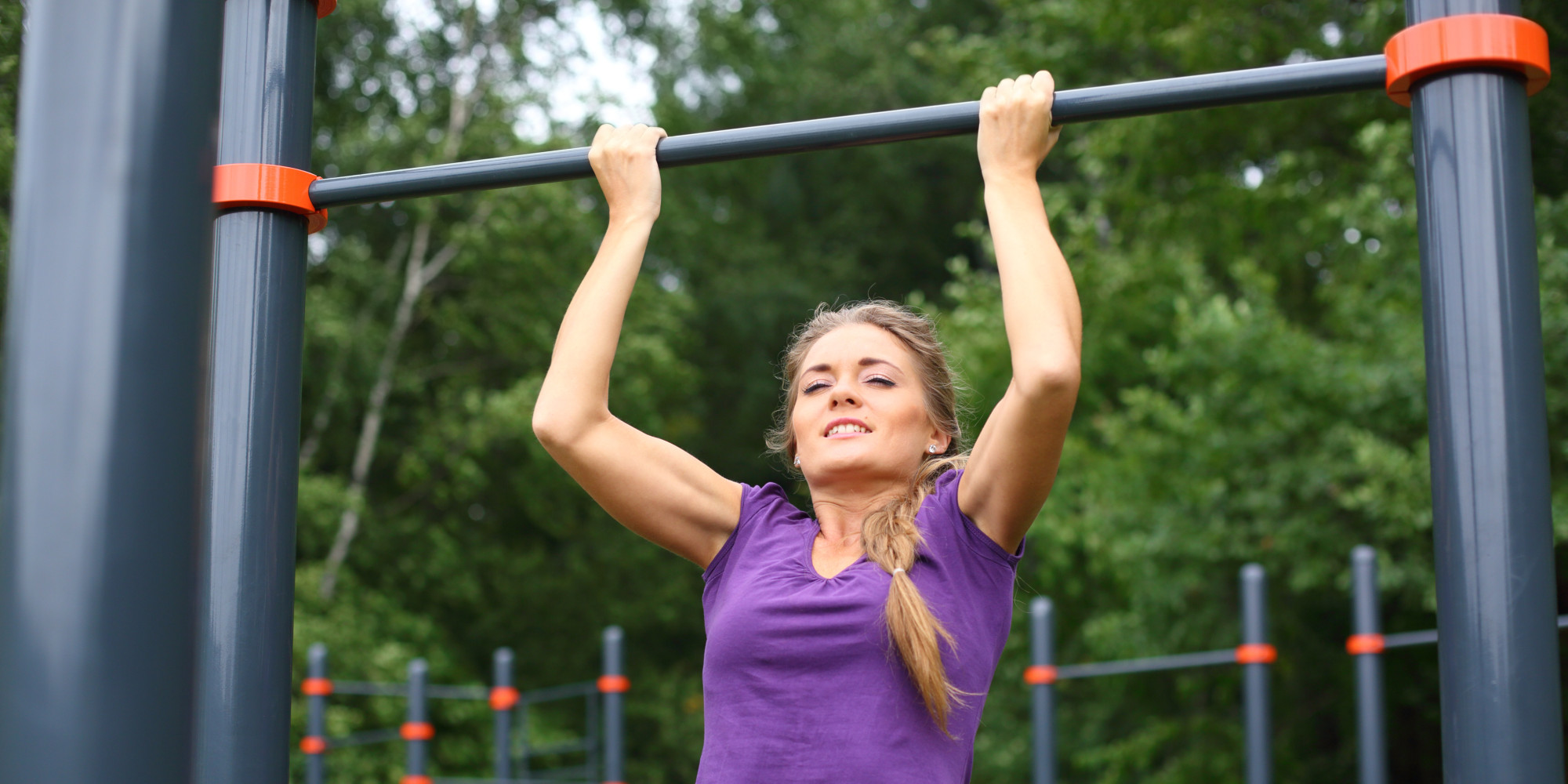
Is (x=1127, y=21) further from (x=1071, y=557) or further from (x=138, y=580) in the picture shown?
(x=138, y=580)

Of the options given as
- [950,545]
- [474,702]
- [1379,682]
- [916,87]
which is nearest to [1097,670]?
[1379,682]

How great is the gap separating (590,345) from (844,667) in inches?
18.7

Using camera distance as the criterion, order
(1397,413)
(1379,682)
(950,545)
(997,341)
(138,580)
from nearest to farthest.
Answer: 1. (138,580)
2. (950,545)
3. (1379,682)
4. (1397,413)
5. (997,341)

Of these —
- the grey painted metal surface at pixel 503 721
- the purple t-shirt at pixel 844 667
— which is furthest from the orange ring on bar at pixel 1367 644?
the grey painted metal surface at pixel 503 721

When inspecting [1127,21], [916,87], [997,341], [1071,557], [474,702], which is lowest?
[474,702]

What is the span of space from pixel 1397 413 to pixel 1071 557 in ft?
13.0

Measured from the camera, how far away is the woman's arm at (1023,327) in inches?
55.4

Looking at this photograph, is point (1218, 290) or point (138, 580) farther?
point (1218, 290)

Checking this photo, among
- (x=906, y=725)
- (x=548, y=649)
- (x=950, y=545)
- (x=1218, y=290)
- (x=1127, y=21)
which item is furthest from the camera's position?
(x=548, y=649)

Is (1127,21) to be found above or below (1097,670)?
above

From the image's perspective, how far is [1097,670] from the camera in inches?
217

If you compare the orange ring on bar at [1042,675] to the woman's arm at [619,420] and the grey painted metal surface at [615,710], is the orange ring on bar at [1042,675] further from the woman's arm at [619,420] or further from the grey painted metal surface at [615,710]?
the woman's arm at [619,420]

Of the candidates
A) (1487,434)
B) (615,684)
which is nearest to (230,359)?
(1487,434)

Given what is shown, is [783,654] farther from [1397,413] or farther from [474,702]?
[474,702]
